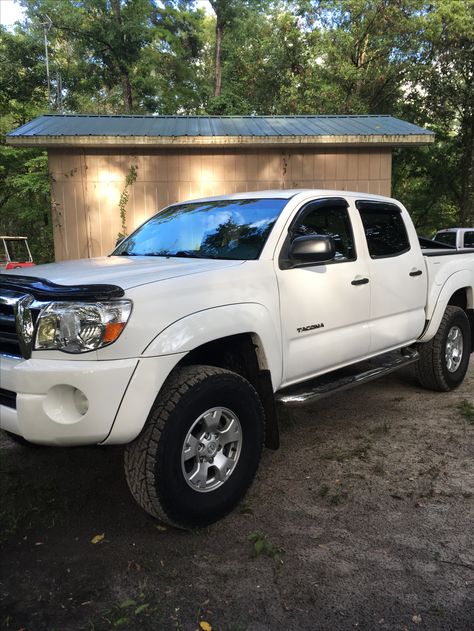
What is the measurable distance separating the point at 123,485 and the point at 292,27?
79.7ft

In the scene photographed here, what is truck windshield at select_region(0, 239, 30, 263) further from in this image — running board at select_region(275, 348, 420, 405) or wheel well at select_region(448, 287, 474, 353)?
running board at select_region(275, 348, 420, 405)

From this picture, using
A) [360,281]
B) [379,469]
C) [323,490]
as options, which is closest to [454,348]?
[360,281]

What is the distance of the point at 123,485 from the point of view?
3.40 meters

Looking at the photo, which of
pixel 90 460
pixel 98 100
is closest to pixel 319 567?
pixel 90 460

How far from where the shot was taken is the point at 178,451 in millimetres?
2656

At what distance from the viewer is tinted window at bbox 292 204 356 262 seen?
12.5 ft

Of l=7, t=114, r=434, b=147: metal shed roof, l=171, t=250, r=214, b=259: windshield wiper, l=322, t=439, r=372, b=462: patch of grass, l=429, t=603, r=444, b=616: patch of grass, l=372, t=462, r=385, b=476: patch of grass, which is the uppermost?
l=7, t=114, r=434, b=147: metal shed roof

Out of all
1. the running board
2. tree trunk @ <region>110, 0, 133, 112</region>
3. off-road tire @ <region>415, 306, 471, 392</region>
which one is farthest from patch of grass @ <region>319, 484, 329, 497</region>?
tree trunk @ <region>110, 0, 133, 112</region>

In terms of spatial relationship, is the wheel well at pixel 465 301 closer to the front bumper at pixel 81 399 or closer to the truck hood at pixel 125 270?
the truck hood at pixel 125 270

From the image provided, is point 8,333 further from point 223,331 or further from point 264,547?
point 264,547

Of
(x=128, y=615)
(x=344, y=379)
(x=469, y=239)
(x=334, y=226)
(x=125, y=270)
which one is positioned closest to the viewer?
(x=128, y=615)

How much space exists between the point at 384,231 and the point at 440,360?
148 centimetres

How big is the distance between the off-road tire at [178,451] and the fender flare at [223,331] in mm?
194

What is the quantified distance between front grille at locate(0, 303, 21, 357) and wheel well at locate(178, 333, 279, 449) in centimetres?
95
